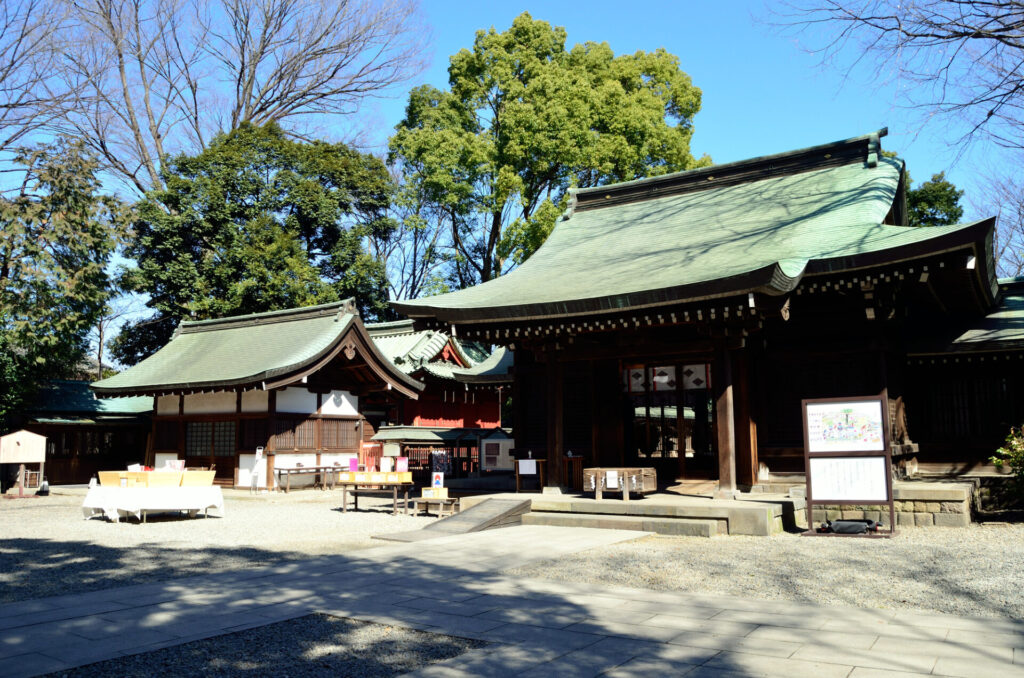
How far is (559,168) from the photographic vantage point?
31875mm

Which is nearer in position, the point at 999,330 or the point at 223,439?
the point at 999,330

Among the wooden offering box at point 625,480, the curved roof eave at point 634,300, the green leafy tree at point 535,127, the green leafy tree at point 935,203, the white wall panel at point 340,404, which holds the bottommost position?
the wooden offering box at point 625,480

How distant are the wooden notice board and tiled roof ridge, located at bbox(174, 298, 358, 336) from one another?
16492 millimetres

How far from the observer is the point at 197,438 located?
2409cm

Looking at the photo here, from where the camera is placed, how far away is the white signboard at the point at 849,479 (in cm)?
1050

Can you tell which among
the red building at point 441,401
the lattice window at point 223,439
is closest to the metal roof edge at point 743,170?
the red building at point 441,401

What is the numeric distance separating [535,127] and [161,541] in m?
22.5

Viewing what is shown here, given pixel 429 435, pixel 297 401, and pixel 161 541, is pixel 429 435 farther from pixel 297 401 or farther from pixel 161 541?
pixel 161 541

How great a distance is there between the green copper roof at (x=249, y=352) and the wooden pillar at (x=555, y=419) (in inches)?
382

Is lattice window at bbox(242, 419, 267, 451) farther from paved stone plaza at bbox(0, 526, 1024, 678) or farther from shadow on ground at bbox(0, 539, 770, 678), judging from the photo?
paved stone plaza at bbox(0, 526, 1024, 678)

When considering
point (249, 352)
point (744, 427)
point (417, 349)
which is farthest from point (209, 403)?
point (744, 427)

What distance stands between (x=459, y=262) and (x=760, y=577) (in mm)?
30858

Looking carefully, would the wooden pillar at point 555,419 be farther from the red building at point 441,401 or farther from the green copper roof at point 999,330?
the green copper roof at point 999,330

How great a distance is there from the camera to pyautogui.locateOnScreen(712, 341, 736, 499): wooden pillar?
12.4m
